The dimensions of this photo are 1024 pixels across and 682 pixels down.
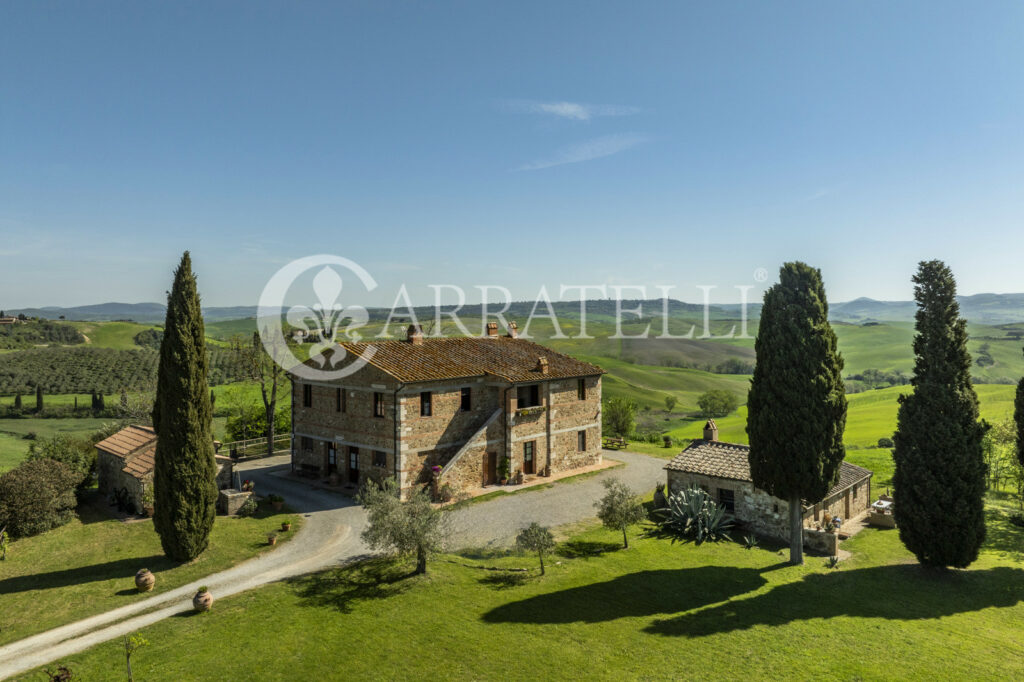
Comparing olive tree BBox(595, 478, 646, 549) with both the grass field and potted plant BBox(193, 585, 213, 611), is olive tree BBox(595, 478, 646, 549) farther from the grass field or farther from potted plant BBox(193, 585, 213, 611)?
the grass field

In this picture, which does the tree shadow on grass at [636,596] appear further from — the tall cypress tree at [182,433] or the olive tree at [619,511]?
the tall cypress tree at [182,433]

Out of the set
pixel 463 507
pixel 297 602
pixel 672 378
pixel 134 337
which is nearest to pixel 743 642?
pixel 297 602

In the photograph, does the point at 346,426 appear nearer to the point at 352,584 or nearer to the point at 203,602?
the point at 352,584

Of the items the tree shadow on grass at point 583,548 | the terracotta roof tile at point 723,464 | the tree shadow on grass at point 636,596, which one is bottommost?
the tree shadow on grass at point 583,548

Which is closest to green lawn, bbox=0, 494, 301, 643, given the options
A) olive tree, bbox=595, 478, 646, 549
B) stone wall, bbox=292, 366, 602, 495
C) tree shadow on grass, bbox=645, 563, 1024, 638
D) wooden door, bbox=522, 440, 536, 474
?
stone wall, bbox=292, 366, 602, 495

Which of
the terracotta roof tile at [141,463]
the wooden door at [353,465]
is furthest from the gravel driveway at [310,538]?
the terracotta roof tile at [141,463]

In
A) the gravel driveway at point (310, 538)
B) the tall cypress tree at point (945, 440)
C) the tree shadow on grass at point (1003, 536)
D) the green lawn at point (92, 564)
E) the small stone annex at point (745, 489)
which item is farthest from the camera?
the small stone annex at point (745, 489)
